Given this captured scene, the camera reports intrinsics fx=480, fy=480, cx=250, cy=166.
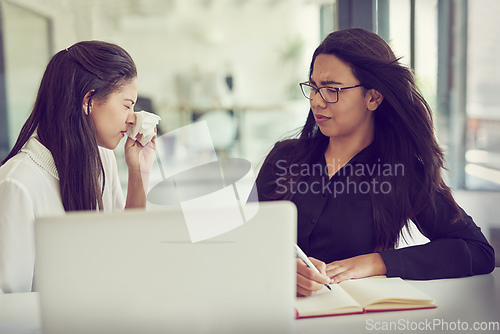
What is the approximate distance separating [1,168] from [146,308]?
0.84 m

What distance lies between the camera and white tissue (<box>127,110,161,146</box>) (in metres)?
1.67

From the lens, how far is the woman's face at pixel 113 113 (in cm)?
153

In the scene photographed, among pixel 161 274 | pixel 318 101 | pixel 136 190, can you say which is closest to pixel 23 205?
→ pixel 136 190

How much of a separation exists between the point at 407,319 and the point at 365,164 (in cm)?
76

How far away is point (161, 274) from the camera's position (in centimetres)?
72

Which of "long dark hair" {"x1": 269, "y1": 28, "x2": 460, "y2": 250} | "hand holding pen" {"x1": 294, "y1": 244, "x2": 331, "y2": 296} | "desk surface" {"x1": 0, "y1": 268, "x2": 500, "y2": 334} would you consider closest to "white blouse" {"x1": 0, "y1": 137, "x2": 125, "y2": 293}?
"desk surface" {"x1": 0, "y1": 268, "x2": 500, "y2": 334}

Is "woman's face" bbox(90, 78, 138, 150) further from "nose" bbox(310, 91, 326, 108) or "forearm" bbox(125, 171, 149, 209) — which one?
"nose" bbox(310, 91, 326, 108)

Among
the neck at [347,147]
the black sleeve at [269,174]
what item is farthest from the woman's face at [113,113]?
the neck at [347,147]

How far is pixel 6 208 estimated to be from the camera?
1.23 metres

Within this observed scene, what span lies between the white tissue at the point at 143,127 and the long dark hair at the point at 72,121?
0.20m

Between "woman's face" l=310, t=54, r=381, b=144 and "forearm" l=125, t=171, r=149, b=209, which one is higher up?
"woman's face" l=310, t=54, r=381, b=144

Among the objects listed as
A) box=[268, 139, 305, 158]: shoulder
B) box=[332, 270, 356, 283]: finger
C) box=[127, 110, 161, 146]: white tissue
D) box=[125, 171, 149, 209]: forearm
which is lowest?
box=[332, 270, 356, 283]: finger

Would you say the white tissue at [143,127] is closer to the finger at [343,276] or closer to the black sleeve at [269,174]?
the black sleeve at [269,174]

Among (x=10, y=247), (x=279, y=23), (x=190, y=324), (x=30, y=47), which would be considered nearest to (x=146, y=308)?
(x=190, y=324)
